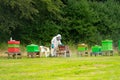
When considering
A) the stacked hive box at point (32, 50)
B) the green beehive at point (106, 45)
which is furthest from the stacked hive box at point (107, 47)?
the stacked hive box at point (32, 50)

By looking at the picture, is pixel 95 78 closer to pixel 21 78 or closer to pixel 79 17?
pixel 21 78

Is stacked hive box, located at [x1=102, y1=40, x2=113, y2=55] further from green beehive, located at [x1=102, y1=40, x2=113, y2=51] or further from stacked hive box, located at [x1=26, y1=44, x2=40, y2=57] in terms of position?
stacked hive box, located at [x1=26, y1=44, x2=40, y2=57]

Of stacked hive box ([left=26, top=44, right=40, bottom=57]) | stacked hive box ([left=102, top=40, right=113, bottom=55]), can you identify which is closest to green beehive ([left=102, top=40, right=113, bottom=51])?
stacked hive box ([left=102, top=40, right=113, bottom=55])

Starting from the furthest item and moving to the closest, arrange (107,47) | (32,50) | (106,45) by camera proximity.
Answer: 1. (106,45)
2. (107,47)
3. (32,50)

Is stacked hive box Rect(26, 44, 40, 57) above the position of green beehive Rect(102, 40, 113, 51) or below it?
below

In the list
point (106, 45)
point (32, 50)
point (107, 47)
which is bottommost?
point (32, 50)

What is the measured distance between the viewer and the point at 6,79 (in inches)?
486

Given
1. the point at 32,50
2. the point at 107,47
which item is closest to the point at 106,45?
the point at 107,47

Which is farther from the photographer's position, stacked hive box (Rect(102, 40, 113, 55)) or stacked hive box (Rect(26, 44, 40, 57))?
stacked hive box (Rect(102, 40, 113, 55))

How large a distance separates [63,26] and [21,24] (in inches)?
191

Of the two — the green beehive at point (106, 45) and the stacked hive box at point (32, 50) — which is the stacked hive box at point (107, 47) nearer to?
the green beehive at point (106, 45)

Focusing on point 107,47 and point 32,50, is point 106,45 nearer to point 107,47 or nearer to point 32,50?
point 107,47

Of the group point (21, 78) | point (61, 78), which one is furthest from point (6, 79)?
point (61, 78)

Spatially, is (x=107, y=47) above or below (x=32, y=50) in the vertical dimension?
above
